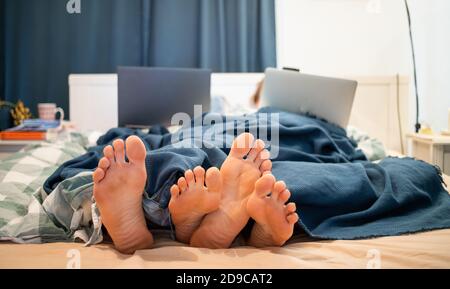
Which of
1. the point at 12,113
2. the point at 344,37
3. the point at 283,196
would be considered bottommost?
the point at 283,196

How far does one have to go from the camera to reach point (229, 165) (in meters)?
0.69

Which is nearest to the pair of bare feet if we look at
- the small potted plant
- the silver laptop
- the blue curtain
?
the silver laptop

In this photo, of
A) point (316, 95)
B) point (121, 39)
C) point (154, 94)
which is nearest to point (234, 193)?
point (316, 95)

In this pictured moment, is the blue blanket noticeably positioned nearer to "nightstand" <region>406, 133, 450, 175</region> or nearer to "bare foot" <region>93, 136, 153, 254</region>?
"bare foot" <region>93, 136, 153, 254</region>

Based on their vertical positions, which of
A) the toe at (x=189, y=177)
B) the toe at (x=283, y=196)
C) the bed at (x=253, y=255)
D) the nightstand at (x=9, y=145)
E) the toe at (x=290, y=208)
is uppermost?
the toe at (x=189, y=177)

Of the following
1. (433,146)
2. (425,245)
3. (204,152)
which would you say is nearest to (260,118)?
(204,152)

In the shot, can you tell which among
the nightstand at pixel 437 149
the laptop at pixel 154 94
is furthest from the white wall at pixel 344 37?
the laptop at pixel 154 94

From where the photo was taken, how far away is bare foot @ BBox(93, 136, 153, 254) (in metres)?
0.62

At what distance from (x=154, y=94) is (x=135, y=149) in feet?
3.50

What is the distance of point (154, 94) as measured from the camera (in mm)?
1665

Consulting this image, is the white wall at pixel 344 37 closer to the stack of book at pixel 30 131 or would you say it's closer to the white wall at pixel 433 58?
the white wall at pixel 433 58

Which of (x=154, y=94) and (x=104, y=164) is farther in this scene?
(x=154, y=94)

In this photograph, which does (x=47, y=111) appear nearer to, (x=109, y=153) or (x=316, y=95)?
(x=316, y=95)

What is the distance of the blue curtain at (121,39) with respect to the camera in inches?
97.2
